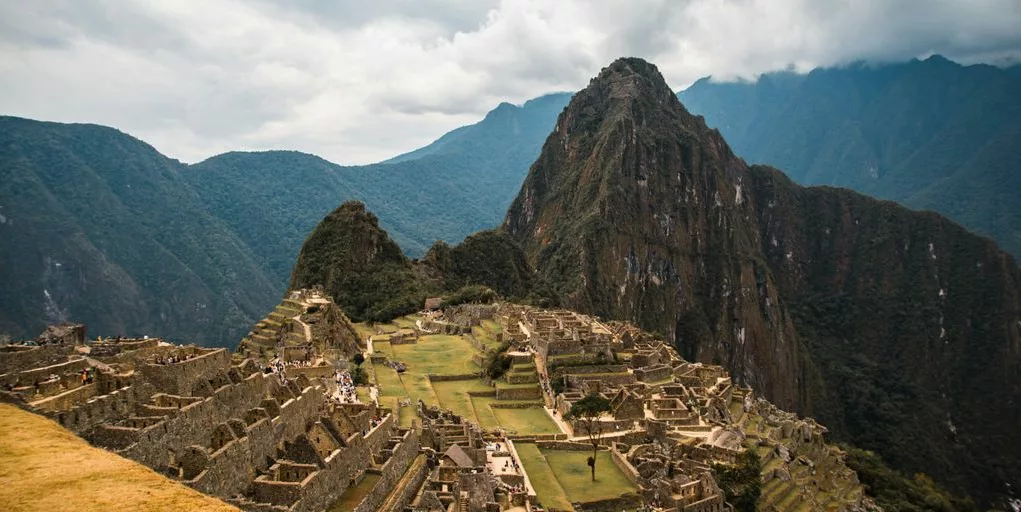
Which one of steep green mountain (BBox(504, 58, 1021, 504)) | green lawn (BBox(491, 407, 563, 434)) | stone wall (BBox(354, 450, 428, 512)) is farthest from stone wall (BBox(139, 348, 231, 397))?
steep green mountain (BBox(504, 58, 1021, 504))

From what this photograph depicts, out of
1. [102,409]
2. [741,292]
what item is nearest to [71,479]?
[102,409]

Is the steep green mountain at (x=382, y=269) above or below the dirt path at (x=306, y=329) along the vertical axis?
above

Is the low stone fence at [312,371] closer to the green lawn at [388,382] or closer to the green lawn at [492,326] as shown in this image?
the green lawn at [388,382]

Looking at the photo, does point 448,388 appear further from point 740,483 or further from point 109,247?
point 109,247

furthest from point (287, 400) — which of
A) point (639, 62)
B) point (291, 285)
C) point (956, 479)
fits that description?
point (639, 62)

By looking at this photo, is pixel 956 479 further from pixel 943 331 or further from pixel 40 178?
pixel 40 178

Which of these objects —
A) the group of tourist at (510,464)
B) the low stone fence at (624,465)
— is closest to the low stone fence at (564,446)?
the low stone fence at (624,465)

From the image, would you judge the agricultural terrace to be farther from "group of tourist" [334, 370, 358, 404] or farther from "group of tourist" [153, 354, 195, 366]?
"group of tourist" [153, 354, 195, 366]
